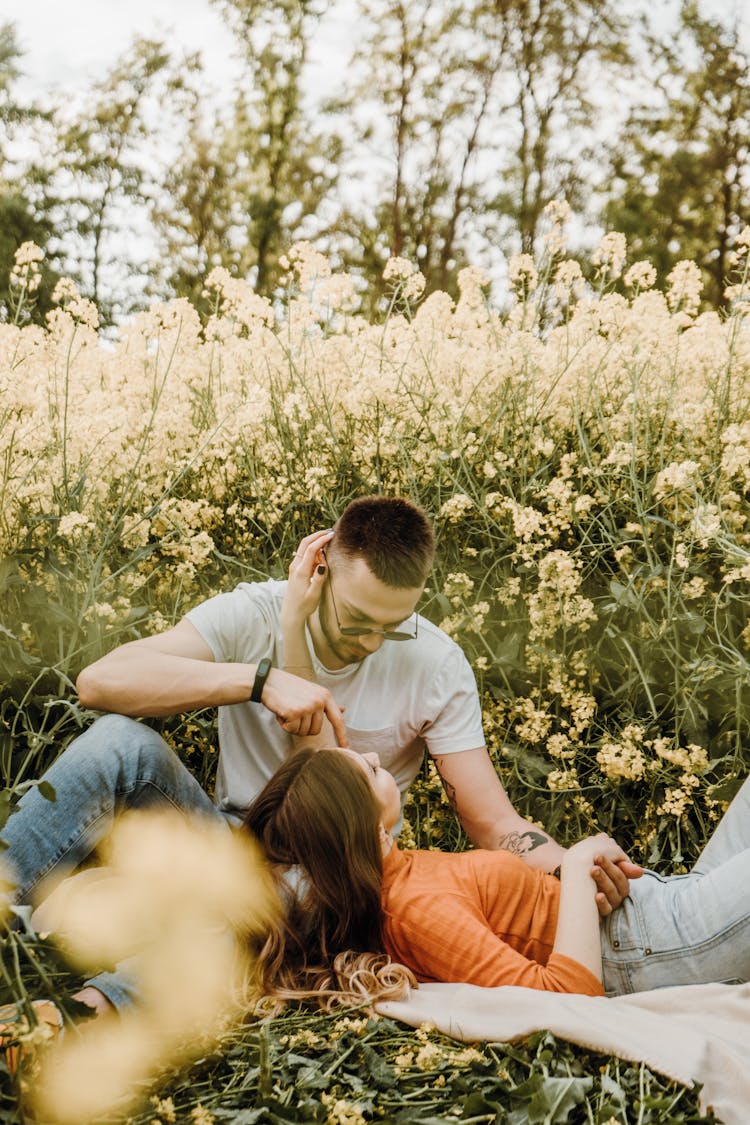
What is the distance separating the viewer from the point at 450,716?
2705 mm

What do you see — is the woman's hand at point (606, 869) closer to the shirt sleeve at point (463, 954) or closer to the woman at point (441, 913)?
the woman at point (441, 913)

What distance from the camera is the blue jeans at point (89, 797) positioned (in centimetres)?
218

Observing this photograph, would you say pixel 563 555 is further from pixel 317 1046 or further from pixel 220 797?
pixel 317 1046

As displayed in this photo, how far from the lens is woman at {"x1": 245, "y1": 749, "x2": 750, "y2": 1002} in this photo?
2.13m

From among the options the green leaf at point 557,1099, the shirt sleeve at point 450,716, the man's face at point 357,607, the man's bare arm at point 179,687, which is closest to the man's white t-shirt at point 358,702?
the shirt sleeve at point 450,716

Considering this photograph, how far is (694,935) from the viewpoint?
2279 millimetres

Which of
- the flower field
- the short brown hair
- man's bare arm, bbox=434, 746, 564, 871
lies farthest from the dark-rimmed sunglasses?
the flower field

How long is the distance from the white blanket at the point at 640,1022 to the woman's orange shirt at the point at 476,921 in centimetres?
7

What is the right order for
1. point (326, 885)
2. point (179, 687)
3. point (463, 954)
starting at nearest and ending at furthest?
point (463, 954) → point (326, 885) → point (179, 687)

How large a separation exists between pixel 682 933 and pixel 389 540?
111 cm

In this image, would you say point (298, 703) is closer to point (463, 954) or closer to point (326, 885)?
point (326, 885)

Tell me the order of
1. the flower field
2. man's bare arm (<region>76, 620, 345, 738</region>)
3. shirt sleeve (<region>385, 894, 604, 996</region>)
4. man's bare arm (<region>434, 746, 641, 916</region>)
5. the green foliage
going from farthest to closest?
the green foliage < the flower field < man's bare arm (<region>434, 746, 641, 916</region>) < man's bare arm (<region>76, 620, 345, 738</region>) < shirt sleeve (<region>385, 894, 604, 996</region>)

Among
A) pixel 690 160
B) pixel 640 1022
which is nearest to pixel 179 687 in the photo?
pixel 640 1022

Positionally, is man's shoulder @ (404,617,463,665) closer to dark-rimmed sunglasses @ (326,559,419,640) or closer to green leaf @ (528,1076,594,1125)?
dark-rimmed sunglasses @ (326,559,419,640)
